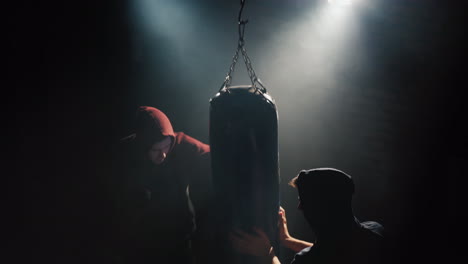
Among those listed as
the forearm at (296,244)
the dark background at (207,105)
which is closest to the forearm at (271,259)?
the forearm at (296,244)

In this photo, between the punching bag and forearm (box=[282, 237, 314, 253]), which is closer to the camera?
the punching bag

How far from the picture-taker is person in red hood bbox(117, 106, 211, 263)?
88.1 inches

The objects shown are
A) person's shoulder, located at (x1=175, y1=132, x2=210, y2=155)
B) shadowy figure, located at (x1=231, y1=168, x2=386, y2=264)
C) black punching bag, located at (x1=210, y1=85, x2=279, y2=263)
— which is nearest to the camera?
shadowy figure, located at (x1=231, y1=168, x2=386, y2=264)

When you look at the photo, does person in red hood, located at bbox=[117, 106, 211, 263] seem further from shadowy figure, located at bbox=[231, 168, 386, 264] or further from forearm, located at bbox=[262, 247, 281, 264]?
shadowy figure, located at bbox=[231, 168, 386, 264]

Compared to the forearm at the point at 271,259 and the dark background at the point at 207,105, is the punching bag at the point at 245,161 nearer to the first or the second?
the forearm at the point at 271,259

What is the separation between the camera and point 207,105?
2.84m

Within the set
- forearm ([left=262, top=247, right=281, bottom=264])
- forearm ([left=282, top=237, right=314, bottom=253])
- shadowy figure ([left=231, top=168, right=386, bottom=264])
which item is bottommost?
forearm ([left=282, top=237, right=314, bottom=253])

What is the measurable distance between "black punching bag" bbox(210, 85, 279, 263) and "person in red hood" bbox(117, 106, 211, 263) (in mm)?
795

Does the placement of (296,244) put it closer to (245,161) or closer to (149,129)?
(245,161)

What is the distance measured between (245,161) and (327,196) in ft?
1.46

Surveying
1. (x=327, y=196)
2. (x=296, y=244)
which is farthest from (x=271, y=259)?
(x=327, y=196)

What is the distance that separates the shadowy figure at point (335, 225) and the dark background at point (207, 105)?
1.22m

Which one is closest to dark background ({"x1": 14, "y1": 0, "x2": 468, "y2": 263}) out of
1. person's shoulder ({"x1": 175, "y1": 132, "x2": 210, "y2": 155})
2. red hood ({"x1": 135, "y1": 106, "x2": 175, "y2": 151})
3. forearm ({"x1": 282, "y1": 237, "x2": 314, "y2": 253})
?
person's shoulder ({"x1": 175, "y1": 132, "x2": 210, "y2": 155})

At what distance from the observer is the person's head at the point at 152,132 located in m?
2.19
